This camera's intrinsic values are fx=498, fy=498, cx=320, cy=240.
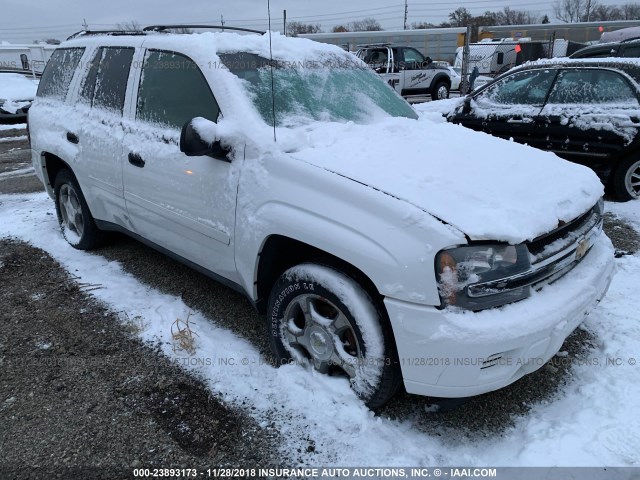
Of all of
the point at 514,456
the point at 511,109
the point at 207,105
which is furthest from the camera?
the point at 511,109

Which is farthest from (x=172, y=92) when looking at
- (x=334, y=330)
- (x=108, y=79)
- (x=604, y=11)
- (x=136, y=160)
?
(x=604, y=11)

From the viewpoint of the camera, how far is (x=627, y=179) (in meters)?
5.89

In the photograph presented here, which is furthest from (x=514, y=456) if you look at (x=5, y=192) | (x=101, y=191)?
(x=5, y=192)

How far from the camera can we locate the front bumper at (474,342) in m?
2.07

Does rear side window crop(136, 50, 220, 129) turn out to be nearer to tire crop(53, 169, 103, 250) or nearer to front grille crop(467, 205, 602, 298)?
tire crop(53, 169, 103, 250)

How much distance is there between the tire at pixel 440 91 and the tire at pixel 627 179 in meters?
13.0

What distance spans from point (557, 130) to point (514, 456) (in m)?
4.87

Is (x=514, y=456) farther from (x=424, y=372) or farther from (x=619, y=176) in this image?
(x=619, y=176)

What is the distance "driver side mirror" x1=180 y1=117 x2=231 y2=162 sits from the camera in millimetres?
2656

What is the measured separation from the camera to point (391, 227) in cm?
215

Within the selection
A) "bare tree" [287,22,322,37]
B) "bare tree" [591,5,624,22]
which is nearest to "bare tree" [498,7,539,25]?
"bare tree" [591,5,624,22]

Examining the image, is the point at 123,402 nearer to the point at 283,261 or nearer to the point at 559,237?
Result: the point at 283,261

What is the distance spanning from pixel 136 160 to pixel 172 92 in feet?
1.80

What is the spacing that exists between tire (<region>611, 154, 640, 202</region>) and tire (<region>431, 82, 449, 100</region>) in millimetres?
13038
